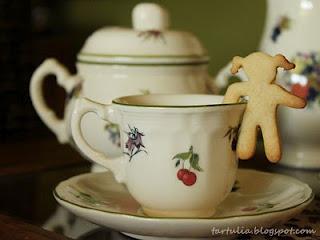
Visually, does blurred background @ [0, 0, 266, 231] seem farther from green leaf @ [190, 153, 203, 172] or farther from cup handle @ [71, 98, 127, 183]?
green leaf @ [190, 153, 203, 172]

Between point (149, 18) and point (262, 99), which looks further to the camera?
point (149, 18)

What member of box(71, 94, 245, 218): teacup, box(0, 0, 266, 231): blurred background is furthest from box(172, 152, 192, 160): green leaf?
box(0, 0, 266, 231): blurred background

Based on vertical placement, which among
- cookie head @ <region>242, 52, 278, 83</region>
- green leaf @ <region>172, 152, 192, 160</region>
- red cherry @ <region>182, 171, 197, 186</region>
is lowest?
red cherry @ <region>182, 171, 197, 186</region>

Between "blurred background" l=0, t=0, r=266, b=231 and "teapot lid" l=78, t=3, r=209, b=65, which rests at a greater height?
"teapot lid" l=78, t=3, r=209, b=65

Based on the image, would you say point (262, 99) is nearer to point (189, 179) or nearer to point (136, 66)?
point (189, 179)

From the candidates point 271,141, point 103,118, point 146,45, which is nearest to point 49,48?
point 146,45

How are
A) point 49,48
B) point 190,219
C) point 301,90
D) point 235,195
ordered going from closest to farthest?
1. point 190,219
2. point 235,195
3. point 301,90
4. point 49,48

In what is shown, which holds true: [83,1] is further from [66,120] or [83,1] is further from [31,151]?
[66,120]
